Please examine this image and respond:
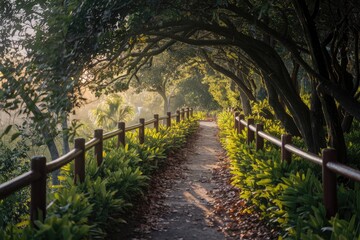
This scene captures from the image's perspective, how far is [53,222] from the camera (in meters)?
3.99

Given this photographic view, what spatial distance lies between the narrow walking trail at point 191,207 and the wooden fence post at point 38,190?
2292 millimetres

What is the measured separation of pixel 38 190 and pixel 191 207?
4.21m

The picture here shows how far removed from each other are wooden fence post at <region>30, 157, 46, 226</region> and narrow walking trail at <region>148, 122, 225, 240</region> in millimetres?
2292

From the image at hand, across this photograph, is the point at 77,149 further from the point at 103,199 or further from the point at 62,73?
the point at 62,73

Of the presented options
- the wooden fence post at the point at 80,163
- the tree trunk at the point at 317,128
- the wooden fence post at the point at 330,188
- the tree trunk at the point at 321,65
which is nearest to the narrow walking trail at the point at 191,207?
the wooden fence post at the point at 80,163

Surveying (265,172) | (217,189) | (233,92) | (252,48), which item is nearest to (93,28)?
(265,172)

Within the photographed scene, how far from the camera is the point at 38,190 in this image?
422 centimetres

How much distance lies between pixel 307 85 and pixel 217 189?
17.9m

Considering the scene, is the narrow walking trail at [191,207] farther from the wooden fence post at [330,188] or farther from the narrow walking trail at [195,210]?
the wooden fence post at [330,188]

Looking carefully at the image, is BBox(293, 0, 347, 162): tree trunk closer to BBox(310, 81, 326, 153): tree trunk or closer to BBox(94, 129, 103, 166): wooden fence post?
BBox(310, 81, 326, 153): tree trunk

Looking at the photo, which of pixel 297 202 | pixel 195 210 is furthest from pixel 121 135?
pixel 297 202

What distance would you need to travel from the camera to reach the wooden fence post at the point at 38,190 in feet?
13.7

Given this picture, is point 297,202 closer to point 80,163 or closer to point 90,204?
point 90,204

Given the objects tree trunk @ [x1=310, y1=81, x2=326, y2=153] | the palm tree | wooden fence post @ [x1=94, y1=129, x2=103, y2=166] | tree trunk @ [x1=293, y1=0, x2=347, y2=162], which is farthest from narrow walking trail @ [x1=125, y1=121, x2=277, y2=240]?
the palm tree
